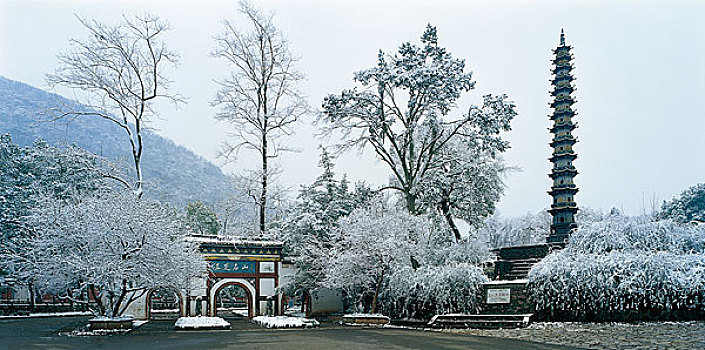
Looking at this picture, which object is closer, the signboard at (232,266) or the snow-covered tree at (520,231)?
the signboard at (232,266)

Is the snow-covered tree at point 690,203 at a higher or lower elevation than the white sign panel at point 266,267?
higher

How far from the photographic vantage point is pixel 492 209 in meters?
32.3

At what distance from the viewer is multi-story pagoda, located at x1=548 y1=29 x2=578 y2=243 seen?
89.1 feet

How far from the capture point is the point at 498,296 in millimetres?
20625

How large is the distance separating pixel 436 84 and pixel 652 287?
13338 mm

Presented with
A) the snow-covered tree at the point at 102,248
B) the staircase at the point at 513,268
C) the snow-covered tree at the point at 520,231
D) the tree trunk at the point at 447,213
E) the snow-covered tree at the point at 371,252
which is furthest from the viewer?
the snow-covered tree at the point at 520,231

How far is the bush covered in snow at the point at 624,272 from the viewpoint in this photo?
662 inches

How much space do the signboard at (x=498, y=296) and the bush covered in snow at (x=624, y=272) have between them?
115 cm

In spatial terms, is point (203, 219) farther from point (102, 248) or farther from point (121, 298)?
point (102, 248)

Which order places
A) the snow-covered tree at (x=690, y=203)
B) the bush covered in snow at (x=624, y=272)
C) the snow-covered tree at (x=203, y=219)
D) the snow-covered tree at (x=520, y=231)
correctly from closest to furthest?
the bush covered in snow at (x=624, y=272) < the snow-covered tree at (x=690, y=203) < the snow-covered tree at (x=520, y=231) < the snow-covered tree at (x=203, y=219)

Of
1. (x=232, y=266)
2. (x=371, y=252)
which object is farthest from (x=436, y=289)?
(x=232, y=266)

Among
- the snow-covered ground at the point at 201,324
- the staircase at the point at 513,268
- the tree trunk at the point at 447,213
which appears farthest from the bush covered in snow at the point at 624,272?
the tree trunk at the point at 447,213

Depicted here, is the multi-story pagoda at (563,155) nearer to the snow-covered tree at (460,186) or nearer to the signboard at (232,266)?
the snow-covered tree at (460,186)

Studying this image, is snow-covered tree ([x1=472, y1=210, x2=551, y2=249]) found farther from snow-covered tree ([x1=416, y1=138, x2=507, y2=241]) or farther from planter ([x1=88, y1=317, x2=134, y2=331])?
planter ([x1=88, y1=317, x2=134, y2=331])
